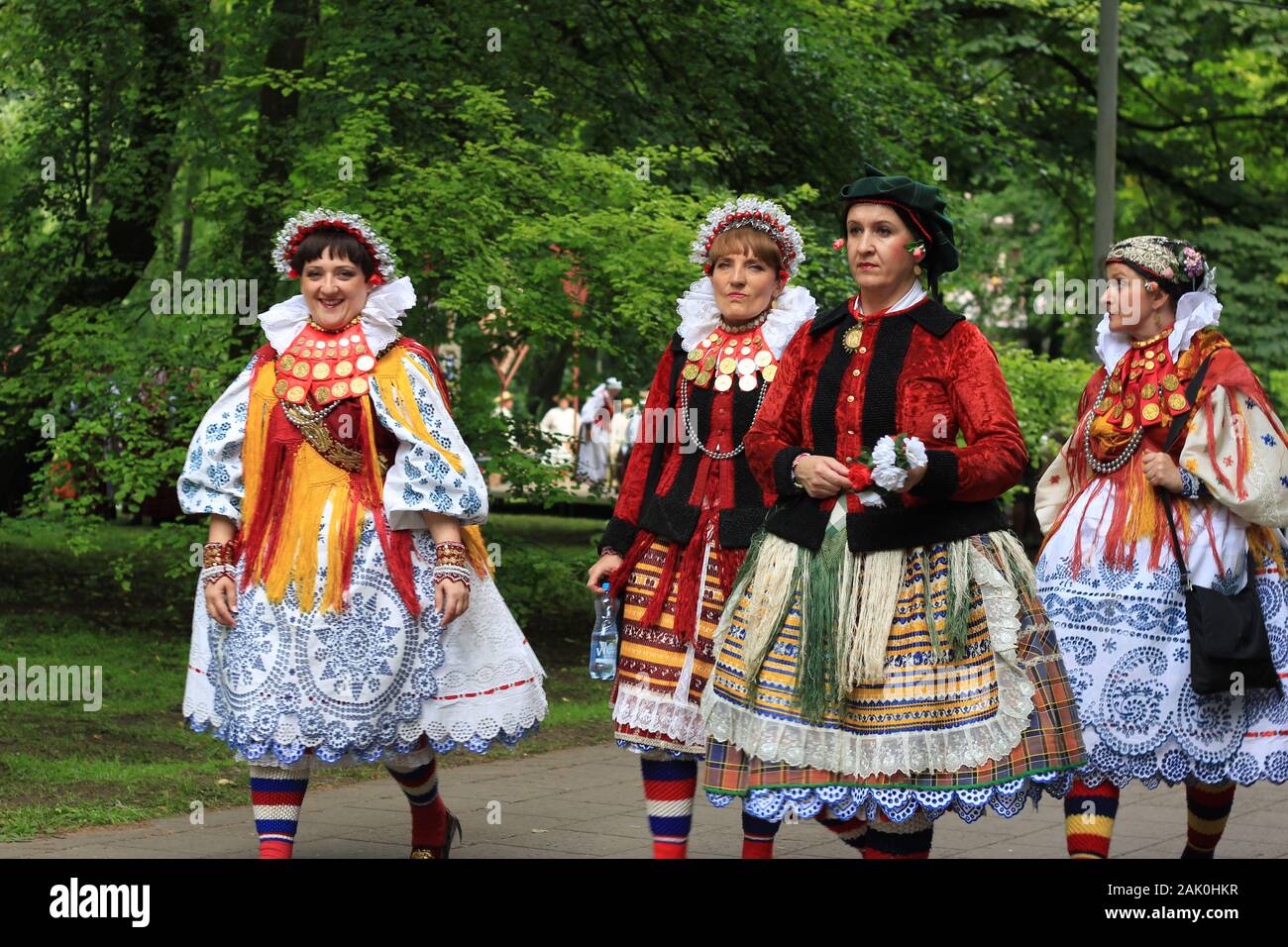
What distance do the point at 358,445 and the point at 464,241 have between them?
513 centimetres

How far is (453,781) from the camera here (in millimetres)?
8195

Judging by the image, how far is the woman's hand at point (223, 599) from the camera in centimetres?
564

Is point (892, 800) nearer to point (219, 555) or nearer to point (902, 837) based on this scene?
point (902, 837)

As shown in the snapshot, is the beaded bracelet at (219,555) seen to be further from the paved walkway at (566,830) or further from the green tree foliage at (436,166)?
the green tree foliage at (436,166)

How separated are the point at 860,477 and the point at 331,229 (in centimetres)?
220

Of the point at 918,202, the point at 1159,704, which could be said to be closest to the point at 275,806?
the point at 918,202

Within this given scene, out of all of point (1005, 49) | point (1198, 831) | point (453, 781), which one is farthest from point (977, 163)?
point (1198, 831)

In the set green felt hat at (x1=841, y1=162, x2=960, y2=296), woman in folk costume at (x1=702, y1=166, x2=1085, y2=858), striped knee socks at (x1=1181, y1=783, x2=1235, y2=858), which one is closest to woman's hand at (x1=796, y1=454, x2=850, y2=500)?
woman in folk costume at (x1=702, y1=166, x2=1085, y2=858)

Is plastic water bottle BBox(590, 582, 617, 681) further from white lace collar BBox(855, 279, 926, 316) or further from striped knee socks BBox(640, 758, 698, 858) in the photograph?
white lace collar BBox(855, 279, 926, 316)

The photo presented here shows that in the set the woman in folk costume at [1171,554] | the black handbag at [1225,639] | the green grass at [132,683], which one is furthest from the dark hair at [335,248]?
the black handbag at [1225,639]

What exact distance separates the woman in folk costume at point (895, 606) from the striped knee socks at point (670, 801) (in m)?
0.74

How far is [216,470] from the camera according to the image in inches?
227

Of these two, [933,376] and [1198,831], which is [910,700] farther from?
Result: [1198,831]

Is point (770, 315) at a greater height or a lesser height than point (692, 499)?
greater
